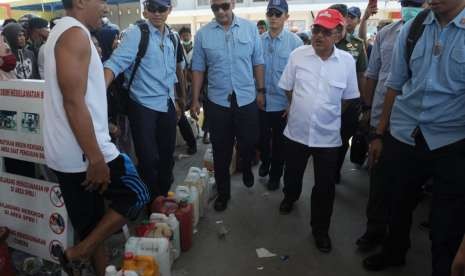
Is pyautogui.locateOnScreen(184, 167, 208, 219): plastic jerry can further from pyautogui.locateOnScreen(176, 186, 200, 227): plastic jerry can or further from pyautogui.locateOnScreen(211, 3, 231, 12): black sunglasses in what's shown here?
pyautogui.locateOnScreen(211, 3, 231, 12): black sunglasses

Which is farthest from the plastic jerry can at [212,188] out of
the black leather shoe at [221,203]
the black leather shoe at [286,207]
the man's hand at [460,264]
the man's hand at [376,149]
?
the man's hand at [460,264]

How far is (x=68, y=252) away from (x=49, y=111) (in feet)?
2.68

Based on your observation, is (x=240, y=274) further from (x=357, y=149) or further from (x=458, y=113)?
(x=357, y=149)

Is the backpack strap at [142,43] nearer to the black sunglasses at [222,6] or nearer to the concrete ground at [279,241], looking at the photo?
the black sunglasses at [222,6]

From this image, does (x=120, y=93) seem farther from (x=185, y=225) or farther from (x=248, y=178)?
(x=248, y=178)

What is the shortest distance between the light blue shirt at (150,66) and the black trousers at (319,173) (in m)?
1.18

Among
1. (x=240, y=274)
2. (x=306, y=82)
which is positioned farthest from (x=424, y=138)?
(x=240, y=274)

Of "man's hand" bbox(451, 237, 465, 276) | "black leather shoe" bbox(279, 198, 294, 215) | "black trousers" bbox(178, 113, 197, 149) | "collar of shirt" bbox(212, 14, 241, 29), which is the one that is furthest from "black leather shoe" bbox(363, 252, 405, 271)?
"black trousers" bbox(178, 113, 197, 149)

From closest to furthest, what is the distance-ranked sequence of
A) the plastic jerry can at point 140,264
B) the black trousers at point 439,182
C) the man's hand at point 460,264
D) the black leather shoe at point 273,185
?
the man's hand at point 460,264, the black trousers at point 439,182, the plastic jerry can at point 140,264, the black leather shoe at point 273,185

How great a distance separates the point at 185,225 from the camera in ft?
9.58

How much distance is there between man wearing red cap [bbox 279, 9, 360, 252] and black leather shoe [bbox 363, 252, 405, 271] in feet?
1.12

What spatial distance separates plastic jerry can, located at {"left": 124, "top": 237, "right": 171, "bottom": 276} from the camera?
240 centimetres

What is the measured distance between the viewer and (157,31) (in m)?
3.13

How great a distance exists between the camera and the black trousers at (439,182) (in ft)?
6.54
